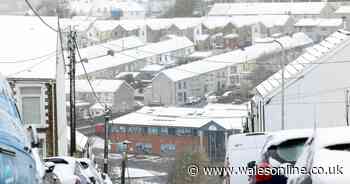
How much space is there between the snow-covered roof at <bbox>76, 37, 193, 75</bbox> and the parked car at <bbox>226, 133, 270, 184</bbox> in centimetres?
4626

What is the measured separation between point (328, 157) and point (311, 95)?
1586 cm

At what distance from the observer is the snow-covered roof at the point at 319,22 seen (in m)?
71.4

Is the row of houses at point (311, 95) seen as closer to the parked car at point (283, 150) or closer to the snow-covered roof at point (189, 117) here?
the parked car at point (283, 150)

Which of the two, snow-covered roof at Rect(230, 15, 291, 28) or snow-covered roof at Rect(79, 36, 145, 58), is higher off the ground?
snow-covered roof at Rect(230, 15, 291, 28)

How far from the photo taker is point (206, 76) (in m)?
56.2

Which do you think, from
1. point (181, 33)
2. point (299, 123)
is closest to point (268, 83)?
point (299, 123)

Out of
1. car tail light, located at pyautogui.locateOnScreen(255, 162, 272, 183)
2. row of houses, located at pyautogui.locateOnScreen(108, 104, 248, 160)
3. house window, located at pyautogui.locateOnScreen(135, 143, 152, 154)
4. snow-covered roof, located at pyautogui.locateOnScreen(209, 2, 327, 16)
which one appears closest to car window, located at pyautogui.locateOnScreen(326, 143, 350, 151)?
car tail light, located at pyautogui.locateOnScreen(255, 162, 272, 183)

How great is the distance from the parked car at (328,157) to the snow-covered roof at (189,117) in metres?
30.3

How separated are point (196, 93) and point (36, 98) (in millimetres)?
39220

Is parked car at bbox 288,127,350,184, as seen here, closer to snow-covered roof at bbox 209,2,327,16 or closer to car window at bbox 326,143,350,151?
car window at bbox 326,143,350,151

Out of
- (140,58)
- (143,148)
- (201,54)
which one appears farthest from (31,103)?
(201,54)

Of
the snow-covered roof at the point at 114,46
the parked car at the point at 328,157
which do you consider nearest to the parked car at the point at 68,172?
the parked car at the point at 328,157

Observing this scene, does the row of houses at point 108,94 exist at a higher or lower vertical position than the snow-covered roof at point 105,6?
lower

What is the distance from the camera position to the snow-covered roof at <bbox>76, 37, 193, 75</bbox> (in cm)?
5834
